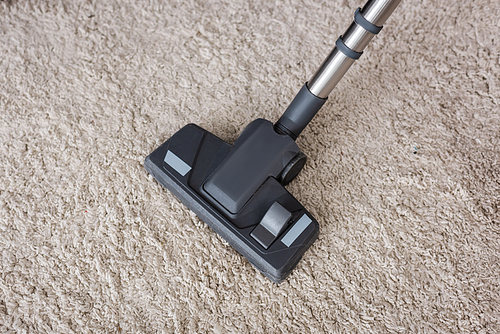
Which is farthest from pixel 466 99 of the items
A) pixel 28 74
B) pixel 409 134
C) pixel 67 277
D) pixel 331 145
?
pixel 28 74

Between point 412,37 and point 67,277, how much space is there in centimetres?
105

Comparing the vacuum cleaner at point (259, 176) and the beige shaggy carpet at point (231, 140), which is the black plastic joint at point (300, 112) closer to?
the vacuum cleaner at point (259, 176)

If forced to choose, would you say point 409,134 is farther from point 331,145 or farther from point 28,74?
point 28,74

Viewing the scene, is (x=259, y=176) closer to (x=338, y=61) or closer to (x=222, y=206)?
(x=222, y=206)

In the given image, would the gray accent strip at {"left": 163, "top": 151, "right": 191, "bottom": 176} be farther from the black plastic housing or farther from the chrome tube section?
the chrome tube section

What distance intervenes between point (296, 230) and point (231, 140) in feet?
0.97

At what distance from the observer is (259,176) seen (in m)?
0.71

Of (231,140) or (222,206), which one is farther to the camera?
(231,140)

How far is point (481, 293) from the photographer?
2.49 feet

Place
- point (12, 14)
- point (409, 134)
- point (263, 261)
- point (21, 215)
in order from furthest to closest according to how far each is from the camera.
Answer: point (12, 14) < point (409, 134) < point (21, 215) < point (263, 261)

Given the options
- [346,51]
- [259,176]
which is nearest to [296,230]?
[259,176]

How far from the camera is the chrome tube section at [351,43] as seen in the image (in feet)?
2.03

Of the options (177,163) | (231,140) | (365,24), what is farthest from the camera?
(231,140)

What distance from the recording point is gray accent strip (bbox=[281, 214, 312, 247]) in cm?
69
